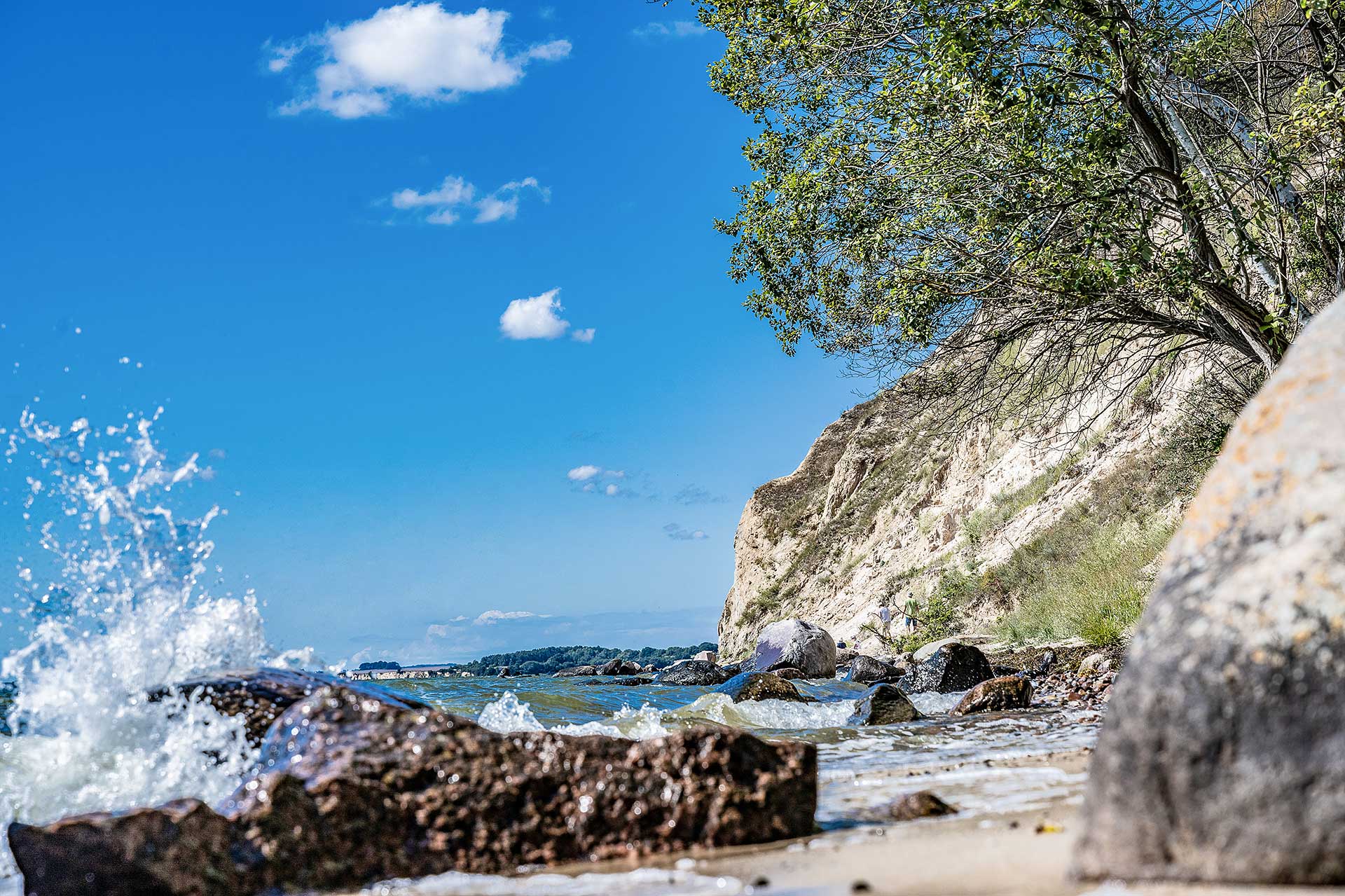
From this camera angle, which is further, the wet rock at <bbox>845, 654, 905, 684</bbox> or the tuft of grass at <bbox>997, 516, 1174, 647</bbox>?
the wet rock at <bbox>845, 654, 905, 684</bbox>

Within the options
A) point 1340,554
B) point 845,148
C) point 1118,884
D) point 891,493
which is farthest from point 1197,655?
point 891,493

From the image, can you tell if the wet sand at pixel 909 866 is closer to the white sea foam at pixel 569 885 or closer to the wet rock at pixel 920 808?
the white sea foam at pixel 569 885

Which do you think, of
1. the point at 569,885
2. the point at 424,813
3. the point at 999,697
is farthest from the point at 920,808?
the point at 999,697

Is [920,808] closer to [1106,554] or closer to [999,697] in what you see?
[999,697]

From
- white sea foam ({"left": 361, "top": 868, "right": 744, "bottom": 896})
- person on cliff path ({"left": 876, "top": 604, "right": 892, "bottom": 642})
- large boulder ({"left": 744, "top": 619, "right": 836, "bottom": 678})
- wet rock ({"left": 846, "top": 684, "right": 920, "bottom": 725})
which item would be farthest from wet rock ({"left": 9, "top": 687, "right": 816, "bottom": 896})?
person on cliff path ({"left": 876, "top": 604, "right": 892, "bottom": 642})

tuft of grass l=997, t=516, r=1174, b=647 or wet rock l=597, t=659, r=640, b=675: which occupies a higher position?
tuft of grass l=997, t=516, r=1174, b=647

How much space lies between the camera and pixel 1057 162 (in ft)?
35.1

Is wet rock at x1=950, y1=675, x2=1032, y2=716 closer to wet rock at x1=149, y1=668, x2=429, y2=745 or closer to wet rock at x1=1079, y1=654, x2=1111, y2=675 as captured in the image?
wet rock at x1=1079, y1=654, x2=1111, y2=675

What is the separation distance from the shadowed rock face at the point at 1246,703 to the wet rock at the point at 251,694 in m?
3.47

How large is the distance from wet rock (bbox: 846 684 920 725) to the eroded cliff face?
5.69 metres

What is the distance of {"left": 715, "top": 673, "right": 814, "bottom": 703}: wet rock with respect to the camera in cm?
1208

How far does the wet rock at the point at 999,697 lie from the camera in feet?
32.2

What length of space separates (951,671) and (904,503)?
20611 mm

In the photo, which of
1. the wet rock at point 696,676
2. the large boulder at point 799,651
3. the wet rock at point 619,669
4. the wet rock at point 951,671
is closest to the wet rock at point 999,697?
the wet rock at point 951,671
